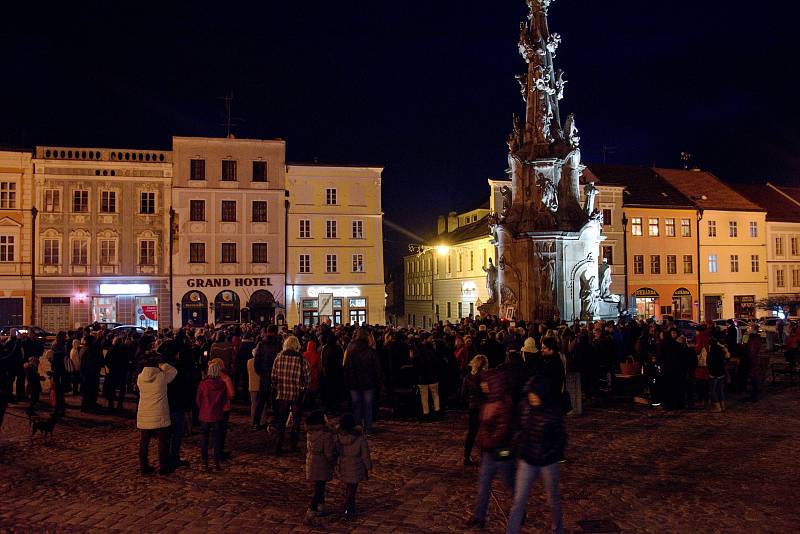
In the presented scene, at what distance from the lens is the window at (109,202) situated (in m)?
42.0

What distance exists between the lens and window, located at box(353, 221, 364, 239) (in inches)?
1813

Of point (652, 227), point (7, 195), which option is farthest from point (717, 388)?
point (652, 227)

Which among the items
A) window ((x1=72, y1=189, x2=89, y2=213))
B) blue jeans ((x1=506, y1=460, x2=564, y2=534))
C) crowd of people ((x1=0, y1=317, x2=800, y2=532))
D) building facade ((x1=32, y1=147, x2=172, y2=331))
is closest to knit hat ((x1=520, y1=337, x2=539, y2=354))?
crowd of people ((x1=0, y1=317, x2=800, y2=532))

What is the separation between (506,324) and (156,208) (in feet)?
95.2

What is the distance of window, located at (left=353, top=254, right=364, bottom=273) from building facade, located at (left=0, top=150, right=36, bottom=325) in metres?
19.0

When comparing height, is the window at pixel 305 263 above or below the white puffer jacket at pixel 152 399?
above

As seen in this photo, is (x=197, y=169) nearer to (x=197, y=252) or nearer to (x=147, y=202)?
(x=147, y=202)

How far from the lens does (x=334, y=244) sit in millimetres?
45531

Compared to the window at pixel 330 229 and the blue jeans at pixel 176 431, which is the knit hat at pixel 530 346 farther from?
the window at pixel 330 229

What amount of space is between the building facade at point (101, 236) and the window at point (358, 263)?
37.8ft

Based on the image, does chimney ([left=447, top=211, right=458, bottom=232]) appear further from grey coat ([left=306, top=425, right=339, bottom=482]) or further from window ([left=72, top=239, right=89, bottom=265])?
grey coat ([left=306, top=425, right=339, bottom=482])

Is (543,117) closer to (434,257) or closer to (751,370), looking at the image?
(751,370)

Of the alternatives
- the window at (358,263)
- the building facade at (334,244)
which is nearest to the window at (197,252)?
the building facade at (334,244)

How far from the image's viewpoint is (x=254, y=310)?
143ft
